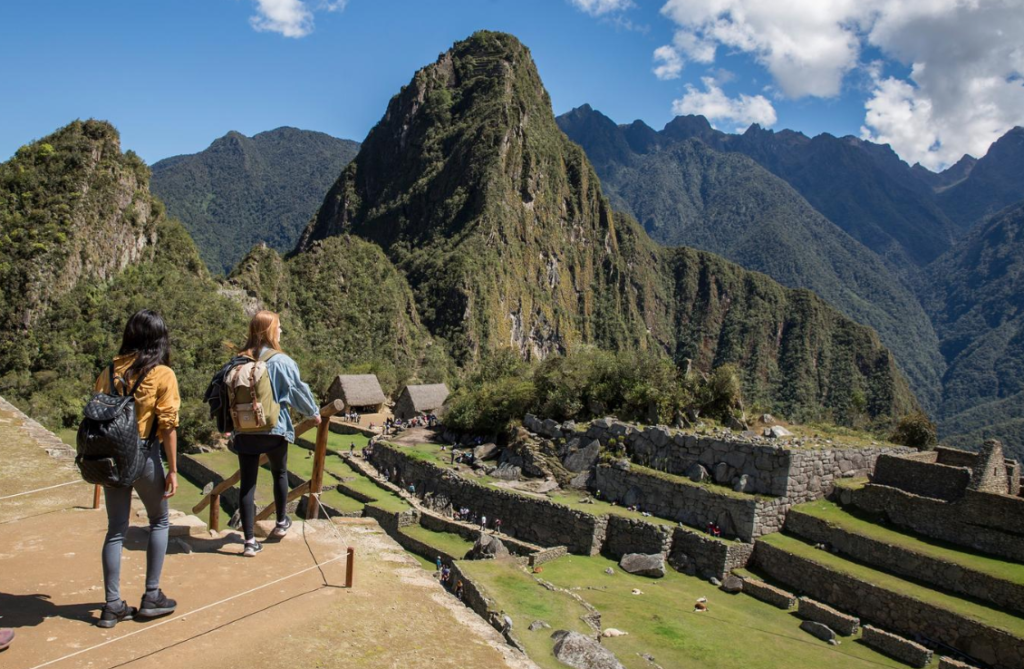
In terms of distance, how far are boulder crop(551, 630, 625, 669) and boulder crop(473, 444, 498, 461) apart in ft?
47.6

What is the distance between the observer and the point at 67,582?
18.5 feet

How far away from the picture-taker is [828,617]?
1280 cm

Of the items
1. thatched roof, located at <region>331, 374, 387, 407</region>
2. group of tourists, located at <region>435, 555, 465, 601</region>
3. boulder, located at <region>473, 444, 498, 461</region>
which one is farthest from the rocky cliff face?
group of tourists, located at <region>435, 555, 465, 601</region>

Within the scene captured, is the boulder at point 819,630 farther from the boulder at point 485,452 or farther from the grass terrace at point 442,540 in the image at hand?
the boulder at point 485,452

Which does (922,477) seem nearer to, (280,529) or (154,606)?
(280,529)

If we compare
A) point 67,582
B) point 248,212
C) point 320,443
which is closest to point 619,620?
point 320,443

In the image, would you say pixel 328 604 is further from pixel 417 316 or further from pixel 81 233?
pixel 417 316

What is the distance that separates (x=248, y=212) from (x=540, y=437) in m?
160

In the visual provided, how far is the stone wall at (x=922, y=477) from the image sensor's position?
14836 mm

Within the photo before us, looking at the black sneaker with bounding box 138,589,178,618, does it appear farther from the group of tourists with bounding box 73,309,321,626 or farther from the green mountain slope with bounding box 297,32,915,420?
the green mountain slope with bounding box 297,32,915,420

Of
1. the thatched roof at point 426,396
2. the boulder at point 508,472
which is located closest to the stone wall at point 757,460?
the boulder at point 508,472

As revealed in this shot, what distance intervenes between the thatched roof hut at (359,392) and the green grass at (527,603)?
29173 millimetres

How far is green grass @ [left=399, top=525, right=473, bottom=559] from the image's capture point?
54.6 ft

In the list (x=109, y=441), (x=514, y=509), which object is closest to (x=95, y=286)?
(x=514, y=509)
